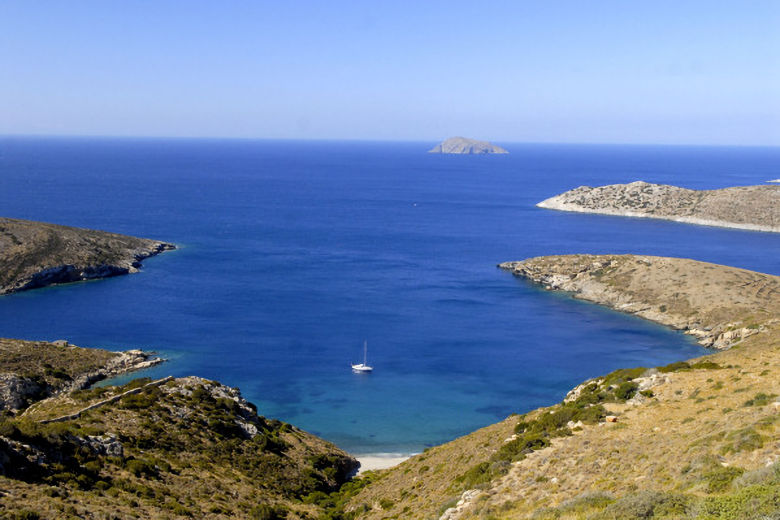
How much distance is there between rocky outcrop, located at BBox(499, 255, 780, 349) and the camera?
85.7m

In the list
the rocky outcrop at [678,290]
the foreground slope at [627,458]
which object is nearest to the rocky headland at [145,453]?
the foreground slope at [627,458]

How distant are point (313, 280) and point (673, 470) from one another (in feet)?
310

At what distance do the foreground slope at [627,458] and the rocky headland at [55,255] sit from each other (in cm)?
8471

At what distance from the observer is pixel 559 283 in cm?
11256

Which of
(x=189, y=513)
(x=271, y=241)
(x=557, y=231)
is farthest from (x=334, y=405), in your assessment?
(x=557, y=231)

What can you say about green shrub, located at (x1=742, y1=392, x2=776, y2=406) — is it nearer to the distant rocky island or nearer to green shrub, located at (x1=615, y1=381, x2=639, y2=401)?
green shrub, located at (x1=615, y1=381, x2=639, y2=401)

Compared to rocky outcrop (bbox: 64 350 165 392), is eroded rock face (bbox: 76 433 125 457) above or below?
above

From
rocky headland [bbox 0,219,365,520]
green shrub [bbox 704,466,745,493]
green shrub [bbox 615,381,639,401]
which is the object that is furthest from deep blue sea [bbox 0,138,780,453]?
green shrub [bbox 704,466,745,493]

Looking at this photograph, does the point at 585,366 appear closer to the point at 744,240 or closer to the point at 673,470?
the point at 673,470

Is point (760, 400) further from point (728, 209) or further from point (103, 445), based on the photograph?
point (728, 209)

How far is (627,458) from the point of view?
25.8 meters

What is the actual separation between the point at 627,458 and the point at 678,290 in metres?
79.6

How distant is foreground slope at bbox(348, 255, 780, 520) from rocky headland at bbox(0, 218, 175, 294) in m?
84.7

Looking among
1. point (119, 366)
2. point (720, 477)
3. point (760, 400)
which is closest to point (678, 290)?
point (760, 400)
